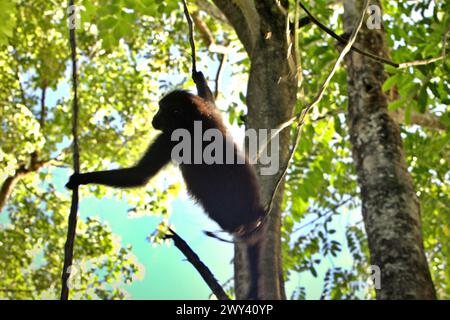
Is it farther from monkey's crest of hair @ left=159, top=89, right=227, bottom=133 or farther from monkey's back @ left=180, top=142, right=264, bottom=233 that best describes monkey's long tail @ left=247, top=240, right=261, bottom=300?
monkey's crest of hair @ left=159, top=89, right=227, bottom=133

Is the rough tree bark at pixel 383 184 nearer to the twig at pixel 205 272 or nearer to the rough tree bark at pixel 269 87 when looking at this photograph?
the rough tree bark at pixel 269 87

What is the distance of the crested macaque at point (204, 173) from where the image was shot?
3.79 metres

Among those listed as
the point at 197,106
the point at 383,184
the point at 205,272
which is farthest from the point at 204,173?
the point at 205,272

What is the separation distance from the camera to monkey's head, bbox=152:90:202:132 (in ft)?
13.9

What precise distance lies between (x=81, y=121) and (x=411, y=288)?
9.06m

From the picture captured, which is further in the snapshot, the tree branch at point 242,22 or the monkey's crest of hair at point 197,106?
the monkey's crest of hair at point 197,106

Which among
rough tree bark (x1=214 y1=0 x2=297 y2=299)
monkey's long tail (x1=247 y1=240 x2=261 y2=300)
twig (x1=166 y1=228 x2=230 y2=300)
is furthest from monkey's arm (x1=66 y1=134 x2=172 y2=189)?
twig (x1=166 y1=228 x2=230 y2=300)

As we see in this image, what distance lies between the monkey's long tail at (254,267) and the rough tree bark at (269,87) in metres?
0.04

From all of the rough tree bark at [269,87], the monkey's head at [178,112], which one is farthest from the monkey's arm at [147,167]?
the rough tree bark at [269,87]

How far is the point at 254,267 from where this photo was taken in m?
2.74

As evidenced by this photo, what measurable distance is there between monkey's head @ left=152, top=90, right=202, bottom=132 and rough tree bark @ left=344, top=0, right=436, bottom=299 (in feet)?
3.93

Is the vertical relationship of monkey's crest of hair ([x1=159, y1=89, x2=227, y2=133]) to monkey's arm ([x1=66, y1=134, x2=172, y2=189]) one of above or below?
above

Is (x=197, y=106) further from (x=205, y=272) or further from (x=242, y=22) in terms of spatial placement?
(x=205, y=272)
